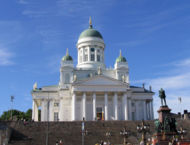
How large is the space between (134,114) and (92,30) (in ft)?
82.0

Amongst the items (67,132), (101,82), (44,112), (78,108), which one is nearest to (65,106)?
(78,108)

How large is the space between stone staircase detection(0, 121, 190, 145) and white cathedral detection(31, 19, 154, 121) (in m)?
9.82

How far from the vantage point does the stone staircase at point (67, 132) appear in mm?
42278

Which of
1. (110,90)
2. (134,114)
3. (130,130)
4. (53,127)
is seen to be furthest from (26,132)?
(134,114)

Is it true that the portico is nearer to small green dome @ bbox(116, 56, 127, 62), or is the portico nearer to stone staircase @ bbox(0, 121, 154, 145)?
stone staircase @ bbox(0, 121, 154, 145)

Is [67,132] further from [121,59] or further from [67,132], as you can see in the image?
[121,59]

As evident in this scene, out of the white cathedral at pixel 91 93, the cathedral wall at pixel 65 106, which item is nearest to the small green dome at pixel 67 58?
the white cathedral at pixel 91 93

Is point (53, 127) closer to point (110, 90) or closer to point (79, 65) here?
point (110, 90)

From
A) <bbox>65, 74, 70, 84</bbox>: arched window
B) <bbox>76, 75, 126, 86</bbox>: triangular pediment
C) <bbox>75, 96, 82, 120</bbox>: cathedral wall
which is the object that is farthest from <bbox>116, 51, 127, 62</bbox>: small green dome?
<bbox>75, 96, 82, 120</bbox>: cathedral wall

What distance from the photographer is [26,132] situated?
148 ft

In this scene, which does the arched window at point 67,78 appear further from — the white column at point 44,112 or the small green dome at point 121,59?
the small green dome at point 121,59

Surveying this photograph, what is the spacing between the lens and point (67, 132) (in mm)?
45906

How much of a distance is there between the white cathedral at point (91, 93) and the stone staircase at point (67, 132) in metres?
9.82

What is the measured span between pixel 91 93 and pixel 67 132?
16842mm
